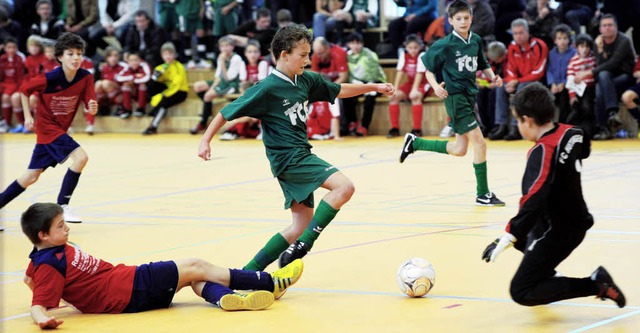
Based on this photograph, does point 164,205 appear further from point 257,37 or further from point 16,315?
point 257,37

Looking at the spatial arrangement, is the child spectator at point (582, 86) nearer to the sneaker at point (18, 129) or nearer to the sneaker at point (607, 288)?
the sneaker at point (607, 288)

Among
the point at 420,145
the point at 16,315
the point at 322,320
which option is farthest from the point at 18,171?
the point at 322,320

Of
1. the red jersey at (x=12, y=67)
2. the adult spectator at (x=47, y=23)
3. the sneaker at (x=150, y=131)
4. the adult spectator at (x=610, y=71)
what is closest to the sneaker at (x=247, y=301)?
the adult spectator at (x=610, y=71)

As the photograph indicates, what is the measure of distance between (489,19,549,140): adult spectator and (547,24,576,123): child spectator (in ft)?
0.58

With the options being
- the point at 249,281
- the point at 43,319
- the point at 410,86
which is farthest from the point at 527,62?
the point at 43,319

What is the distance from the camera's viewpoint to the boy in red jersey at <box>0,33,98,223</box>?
9.05 m

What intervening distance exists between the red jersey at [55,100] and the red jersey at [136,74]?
11.3 meters

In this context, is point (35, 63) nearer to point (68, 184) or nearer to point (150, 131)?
point (150, 131)

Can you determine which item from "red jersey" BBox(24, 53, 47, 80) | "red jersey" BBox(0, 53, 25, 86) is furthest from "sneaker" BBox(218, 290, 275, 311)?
Result: "red jersey" BBox(0, 53, 25, 86)

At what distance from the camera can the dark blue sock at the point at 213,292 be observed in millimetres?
5625

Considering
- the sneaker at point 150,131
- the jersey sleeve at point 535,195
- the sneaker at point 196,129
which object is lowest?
the sneaker at point 150,131

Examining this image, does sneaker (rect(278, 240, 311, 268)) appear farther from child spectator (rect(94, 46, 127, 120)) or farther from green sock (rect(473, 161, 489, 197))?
child spectator (rect(94, 46, 127, 120))

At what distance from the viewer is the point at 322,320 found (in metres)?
5.33

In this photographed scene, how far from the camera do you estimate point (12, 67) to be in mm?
21234
